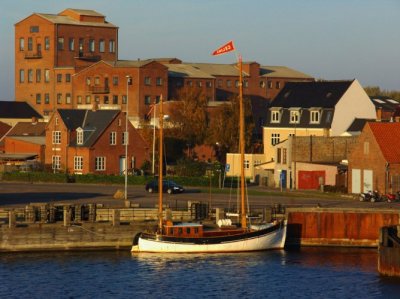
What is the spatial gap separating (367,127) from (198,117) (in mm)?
48758

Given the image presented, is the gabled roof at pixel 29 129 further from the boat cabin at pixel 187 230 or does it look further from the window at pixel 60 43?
the boat cabin at pixel 187 230

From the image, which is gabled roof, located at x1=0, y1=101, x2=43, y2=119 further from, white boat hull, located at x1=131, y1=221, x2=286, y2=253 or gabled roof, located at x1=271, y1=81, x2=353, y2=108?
white boat hull, located at x1=131, y1=221, x2=286, y2=253

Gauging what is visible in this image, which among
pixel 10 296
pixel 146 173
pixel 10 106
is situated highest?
pixel 10 106

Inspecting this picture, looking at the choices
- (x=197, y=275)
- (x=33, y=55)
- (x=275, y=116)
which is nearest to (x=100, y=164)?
(x=275, y=116)

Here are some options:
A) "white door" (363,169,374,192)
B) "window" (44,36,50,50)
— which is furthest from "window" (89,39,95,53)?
"white door" (363,169,374,192)

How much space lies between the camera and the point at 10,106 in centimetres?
16250

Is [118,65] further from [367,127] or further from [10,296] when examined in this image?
[10,296]

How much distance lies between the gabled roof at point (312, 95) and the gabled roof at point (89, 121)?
22.0m

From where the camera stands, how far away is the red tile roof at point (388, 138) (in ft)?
309

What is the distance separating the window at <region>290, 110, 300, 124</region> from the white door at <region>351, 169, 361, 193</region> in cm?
3021

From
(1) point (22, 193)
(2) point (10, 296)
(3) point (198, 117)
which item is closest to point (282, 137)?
(3) point (198, 117)

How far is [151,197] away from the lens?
92375mm

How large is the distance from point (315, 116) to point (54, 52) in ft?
175

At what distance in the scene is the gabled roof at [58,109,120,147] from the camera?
393 feet
